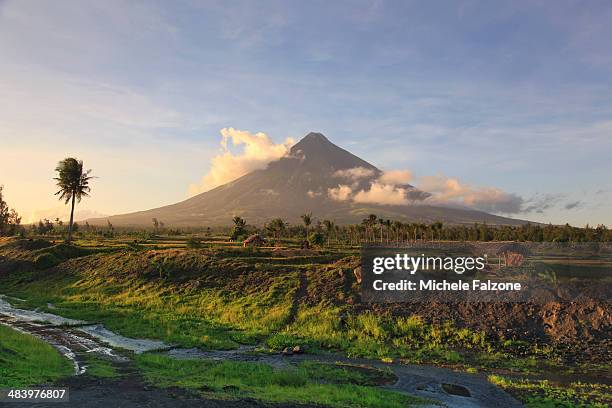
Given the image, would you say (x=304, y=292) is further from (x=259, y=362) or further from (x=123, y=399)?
(x=123, y=399)

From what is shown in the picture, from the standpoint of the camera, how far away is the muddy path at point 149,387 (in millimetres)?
17203

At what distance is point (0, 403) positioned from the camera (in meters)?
15.5

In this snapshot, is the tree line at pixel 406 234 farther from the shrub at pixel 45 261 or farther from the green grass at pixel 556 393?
the green grass at pixel 556 393

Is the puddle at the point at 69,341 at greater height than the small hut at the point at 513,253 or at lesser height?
lesser

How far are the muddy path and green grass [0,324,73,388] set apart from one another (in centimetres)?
93

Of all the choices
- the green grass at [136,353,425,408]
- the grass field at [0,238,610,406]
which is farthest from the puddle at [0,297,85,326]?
the green grass at [136,353,425,408]

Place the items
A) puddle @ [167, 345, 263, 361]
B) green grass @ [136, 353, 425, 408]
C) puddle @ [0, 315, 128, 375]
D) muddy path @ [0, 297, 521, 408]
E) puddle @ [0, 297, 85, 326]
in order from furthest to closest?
puddle @ [0, 297, 85, 326] < puddle @ [167, 345, 263, 361] < puddle @ [0, 315, 128, 375] < green grass @ [136, 353, 425, 408] < muddy path @ [0, 297, 521, 408]

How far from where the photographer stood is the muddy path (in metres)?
Result: 17.2

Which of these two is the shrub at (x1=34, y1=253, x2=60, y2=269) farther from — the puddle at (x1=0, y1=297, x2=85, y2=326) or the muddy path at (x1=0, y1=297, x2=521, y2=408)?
the muddy path at (x1=0, y1=297, x2=521, y2=408)

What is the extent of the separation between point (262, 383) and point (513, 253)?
27841mm

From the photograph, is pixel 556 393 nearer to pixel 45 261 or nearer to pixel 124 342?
pixel 124 342

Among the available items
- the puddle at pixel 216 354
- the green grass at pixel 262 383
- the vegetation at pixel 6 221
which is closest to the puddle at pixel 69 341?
the green grass at pixel 262 383

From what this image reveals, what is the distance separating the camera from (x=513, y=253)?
135 feet

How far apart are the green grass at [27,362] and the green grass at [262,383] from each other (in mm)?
3978
